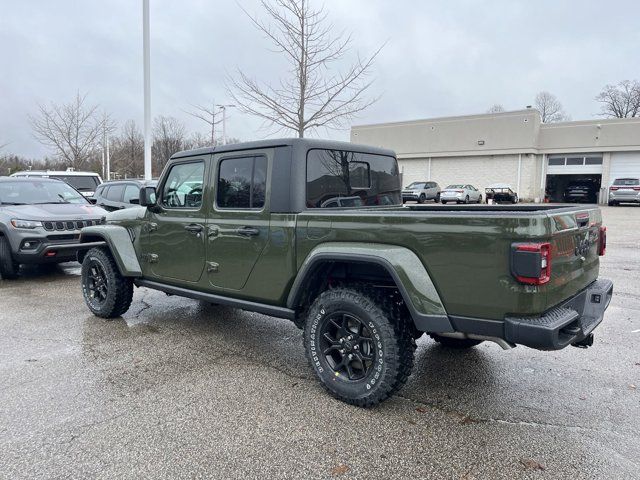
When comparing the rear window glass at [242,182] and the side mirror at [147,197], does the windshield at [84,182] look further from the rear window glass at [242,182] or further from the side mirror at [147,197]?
the rear window glass at [242,182]

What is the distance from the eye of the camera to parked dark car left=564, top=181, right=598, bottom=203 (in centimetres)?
3069

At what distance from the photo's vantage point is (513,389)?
12.3ft

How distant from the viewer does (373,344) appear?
335 centimetres

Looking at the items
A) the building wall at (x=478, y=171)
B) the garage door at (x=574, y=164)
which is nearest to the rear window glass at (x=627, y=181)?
the garage door at (x=574, y=164)

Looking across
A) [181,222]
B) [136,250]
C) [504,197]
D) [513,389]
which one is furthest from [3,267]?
[504,197]

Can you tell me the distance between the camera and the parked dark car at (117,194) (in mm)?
11188

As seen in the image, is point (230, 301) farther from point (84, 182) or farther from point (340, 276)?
point (84, 182)

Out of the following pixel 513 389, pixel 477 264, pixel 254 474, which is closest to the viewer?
pixel 254 474

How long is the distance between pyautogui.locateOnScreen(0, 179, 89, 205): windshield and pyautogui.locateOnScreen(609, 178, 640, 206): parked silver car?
93.1 feet

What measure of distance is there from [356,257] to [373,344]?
2.06 feet

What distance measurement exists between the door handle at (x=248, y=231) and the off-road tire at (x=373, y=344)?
2.57 feet

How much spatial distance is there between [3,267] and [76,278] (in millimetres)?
1081

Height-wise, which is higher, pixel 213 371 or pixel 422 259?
pixel 422 259

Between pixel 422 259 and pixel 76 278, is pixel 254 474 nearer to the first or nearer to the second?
pixel 422 259
